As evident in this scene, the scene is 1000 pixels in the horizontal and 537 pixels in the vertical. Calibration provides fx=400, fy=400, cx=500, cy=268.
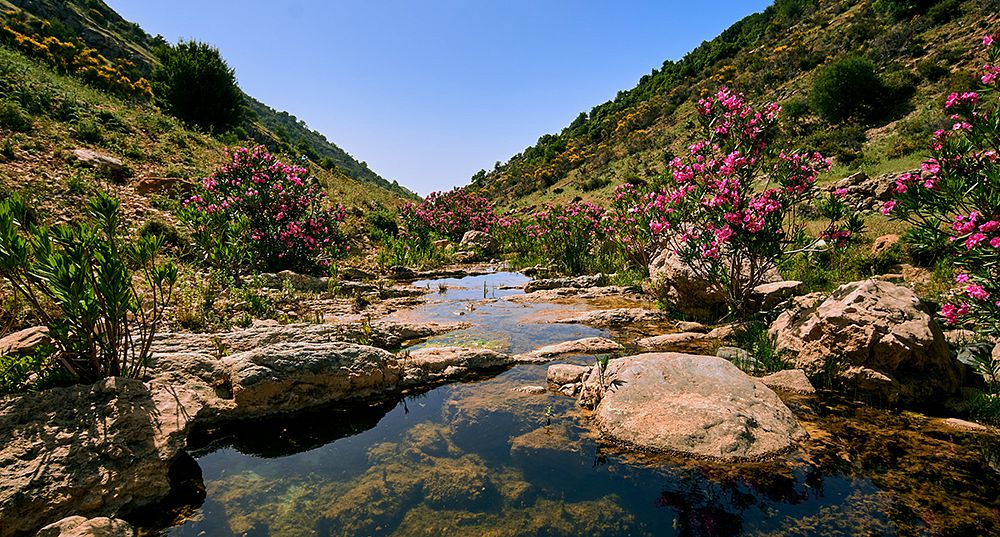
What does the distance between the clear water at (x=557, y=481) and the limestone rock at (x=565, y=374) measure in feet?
2.69

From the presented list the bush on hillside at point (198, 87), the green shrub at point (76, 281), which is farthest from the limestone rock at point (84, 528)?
the bush on hillside at point (198, 87)

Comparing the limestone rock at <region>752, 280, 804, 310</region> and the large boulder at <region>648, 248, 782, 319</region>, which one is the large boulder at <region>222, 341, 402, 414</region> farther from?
the limestone rock at <region>752, 280, 804, 310</region>

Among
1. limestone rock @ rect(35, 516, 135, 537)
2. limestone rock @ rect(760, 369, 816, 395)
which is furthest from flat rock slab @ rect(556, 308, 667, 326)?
limestone rock @ rect(35, 516, 135, 537)

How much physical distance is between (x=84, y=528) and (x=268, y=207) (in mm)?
11536

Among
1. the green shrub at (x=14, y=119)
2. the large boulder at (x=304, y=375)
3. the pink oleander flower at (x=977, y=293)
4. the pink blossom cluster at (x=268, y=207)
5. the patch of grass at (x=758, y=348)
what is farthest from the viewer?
the green shrub at (x=14, y=119)

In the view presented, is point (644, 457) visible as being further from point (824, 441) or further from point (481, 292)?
point (481, 292)

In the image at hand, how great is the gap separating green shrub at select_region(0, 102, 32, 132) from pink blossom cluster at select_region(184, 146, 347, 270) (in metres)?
6.93

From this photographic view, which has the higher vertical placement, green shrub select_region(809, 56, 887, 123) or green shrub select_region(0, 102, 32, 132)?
green shrub select_region(809, 56, 887, 123)

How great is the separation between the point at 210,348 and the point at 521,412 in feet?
14.3

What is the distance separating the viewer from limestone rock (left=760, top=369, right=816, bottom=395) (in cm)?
540

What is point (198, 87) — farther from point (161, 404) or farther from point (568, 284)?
point (161, 404)

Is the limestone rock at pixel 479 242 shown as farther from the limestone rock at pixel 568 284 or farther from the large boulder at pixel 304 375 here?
the large boulder at pixel 304 375

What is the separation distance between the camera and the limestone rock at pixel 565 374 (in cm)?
580

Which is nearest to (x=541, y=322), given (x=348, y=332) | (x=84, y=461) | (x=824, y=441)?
(x=348, y=332)
